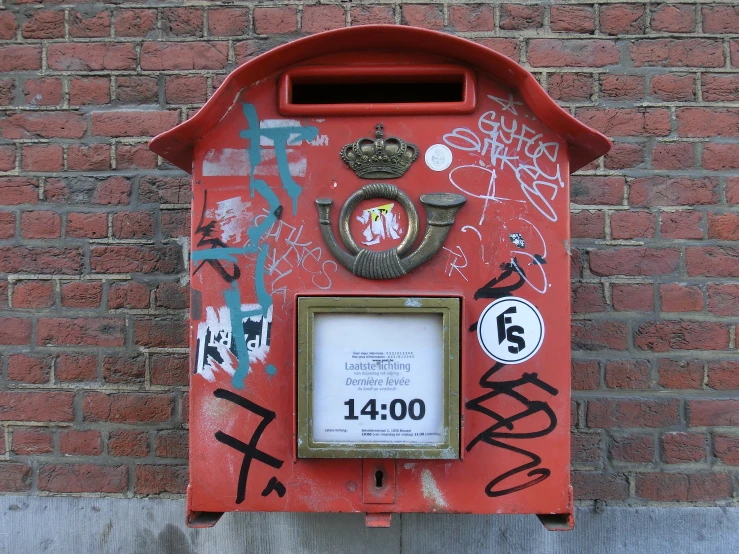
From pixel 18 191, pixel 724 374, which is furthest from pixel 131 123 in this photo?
pixel 724 374

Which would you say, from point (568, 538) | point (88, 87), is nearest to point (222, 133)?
point (88, 87)

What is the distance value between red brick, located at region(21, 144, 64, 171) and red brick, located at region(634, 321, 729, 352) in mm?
2017

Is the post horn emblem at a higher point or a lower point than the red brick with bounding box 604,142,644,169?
lower

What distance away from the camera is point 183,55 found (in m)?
1.97

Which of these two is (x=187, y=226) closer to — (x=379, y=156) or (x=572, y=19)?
(x=379, y=156)

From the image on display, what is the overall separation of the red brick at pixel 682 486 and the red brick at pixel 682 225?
776 millimetres

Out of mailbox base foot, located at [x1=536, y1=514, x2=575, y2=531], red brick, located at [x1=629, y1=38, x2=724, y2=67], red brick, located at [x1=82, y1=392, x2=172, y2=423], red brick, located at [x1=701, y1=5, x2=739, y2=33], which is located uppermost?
red brick, located at [x1=701, y1=5, x2=739, y2=33]

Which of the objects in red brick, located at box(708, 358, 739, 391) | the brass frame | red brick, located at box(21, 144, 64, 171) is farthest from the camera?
red brick, located at box(21, 144, 64, 171)

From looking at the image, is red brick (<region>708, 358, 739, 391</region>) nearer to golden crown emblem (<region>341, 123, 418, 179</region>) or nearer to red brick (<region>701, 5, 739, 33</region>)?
red brick (<region>701, 5, 739, 33</region>)

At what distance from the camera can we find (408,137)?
130cm

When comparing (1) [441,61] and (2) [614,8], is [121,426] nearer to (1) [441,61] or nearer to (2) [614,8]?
(1) [441,61]

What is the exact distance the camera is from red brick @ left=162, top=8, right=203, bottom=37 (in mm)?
1974

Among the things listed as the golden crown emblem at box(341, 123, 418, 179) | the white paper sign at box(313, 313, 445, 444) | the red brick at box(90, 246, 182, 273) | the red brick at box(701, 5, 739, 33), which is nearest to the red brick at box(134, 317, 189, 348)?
the red brick at box(90, 246, 182, 273)

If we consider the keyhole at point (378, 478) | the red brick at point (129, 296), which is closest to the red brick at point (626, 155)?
the keyhole at point (378, 478)
